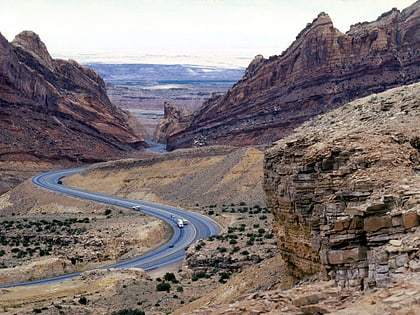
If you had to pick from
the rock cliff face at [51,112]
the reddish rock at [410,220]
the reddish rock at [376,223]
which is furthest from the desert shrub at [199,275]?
the rock cliff face at [51,112]

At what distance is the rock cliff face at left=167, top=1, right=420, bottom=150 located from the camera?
336ft

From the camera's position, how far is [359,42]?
107 meters

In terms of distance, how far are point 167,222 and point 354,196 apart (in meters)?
49.1

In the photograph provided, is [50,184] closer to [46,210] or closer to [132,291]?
[46,210]


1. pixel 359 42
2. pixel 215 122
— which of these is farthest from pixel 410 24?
pixel 215 122

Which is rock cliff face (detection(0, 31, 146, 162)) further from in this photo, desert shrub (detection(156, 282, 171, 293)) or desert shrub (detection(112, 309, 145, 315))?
desert shrub (detection(112, 309, 145, 315))

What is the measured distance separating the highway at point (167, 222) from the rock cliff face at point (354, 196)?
93.7 feet

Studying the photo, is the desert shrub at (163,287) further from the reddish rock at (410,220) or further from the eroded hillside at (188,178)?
the eroded hillside at (188,178)

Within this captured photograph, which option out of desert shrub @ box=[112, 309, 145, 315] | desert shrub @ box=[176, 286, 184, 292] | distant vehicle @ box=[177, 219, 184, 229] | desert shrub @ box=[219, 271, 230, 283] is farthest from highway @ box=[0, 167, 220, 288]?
desert shrub @ box=[112, 309, 145, 315]

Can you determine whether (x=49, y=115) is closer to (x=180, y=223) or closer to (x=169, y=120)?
(x=169, y=120)

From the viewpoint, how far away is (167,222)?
63281mm

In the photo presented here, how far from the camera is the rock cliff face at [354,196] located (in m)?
13.5

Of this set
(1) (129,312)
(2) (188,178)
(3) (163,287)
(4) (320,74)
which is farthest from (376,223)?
(4) (320,74)

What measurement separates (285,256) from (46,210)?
65.0m
